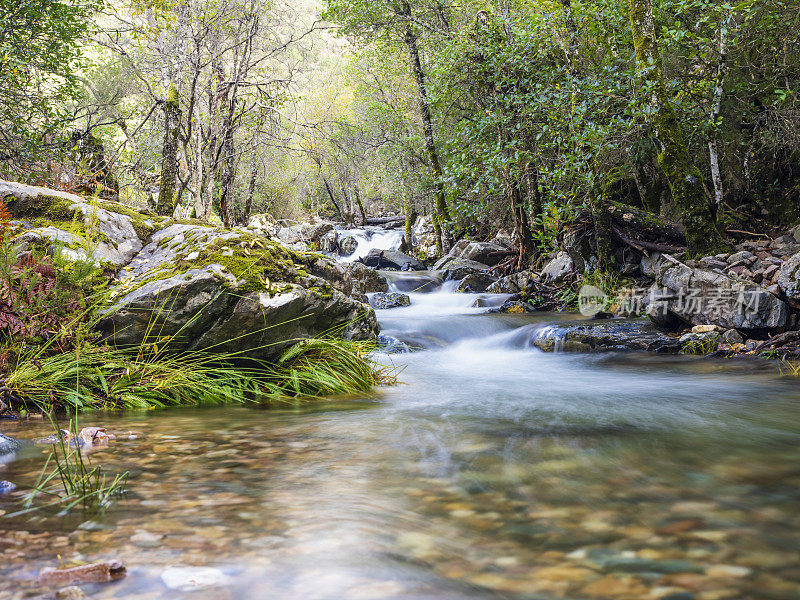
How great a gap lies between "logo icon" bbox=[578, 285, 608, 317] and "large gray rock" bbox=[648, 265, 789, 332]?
6.16 feet

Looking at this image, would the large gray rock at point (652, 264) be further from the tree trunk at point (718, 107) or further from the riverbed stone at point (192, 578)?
the riverbed stone at point (192, 578)

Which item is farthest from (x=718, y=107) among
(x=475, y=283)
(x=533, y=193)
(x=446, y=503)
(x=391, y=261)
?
(x=391, y=261)

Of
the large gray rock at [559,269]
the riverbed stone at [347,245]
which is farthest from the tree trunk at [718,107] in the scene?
the riverbed stone at [347,245]

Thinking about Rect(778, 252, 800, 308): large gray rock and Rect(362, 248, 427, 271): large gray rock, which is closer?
Rect(778, 252, 800, 308): large gray rock

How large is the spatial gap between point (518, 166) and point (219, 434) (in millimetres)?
11254

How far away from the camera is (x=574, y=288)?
12.4m

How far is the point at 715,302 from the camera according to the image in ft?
26.4

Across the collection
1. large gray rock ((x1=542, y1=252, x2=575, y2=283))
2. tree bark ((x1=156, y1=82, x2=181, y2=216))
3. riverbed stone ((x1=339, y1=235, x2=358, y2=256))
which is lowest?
large gray rock ((x1=542, y1=252, x2=575, y2=283))

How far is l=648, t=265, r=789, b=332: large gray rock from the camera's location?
7.56m

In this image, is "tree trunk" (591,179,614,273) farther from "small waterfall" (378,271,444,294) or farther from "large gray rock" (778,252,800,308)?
"small waterfall" (378,271,444,294)

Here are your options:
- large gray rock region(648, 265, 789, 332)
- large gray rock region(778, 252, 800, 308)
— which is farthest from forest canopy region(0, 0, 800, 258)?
large gray rock region(778, 252, 800, 308)

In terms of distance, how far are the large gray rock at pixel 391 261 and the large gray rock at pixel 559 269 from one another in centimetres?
730

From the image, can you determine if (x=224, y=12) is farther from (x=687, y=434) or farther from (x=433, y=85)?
(x=687, y=434)

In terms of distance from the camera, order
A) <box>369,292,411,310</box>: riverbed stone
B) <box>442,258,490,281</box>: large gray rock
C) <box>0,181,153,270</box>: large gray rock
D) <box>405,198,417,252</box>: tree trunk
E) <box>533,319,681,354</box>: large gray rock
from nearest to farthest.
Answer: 1. <box>0,181,153,270</box>: large gray rock
2. <box>533,319,681,354</box>: large gray rock
3. <box>369,292,411,310</box>: riverbed stone
4. <box>442,258,490,281</box>: large gray rock
5. <box>405,198,417,252</box>: tree trunk
